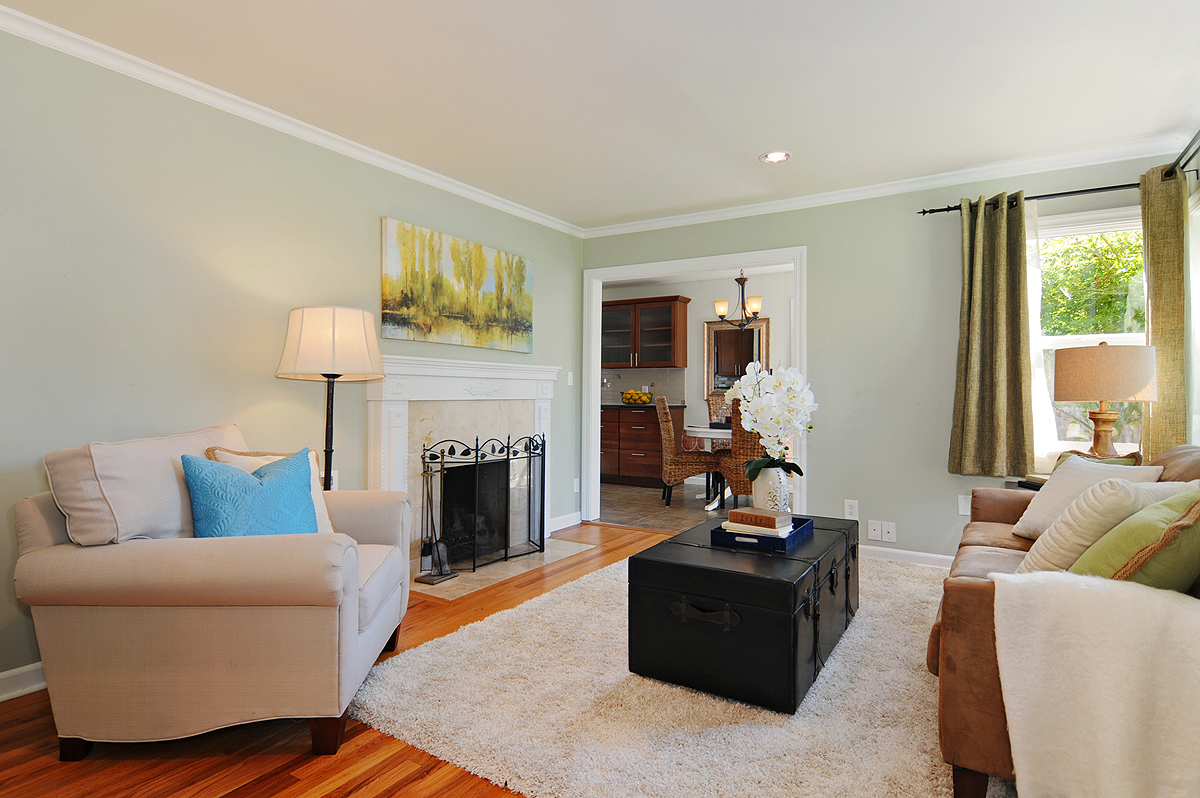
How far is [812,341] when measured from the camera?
435cm

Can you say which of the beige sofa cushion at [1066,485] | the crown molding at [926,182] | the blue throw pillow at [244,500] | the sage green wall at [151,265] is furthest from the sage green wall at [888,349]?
the blue throw pillow at [244,500]

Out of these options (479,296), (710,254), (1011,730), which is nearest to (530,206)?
(479,296)

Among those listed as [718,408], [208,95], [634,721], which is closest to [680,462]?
[718,408]

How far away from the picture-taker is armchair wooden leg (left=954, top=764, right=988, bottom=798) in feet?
5.11

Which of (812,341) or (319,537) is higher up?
(812,341)

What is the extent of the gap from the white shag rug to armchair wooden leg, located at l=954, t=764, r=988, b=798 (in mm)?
108

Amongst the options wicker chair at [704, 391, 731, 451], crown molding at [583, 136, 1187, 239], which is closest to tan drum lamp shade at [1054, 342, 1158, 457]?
crown molding at [583, 136, 1187, 239]

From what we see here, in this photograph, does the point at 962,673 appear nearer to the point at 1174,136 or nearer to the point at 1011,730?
the point at 1011,730

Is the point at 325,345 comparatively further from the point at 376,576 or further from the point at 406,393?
the point at 376,576

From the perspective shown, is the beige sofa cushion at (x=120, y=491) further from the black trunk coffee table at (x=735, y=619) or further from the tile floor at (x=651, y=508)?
the tile floor at (x=651, y=508)

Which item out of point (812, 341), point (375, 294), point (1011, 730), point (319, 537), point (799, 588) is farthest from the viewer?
point (812, 341)

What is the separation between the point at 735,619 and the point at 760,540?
0.38 metres

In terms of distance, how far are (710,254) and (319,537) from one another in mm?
3609

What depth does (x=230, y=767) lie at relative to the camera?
71.3 inches
